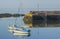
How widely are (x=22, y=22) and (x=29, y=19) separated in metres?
0.64

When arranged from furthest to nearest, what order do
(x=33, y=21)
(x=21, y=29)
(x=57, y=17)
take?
1. (x=57, y=17)
2. (x=33, y=21)
3. (x=21, y=29)

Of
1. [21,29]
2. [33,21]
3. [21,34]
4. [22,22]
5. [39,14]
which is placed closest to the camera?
[21,34]

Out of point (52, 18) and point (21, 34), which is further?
point (52, 18)

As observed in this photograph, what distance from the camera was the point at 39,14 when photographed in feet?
20.9

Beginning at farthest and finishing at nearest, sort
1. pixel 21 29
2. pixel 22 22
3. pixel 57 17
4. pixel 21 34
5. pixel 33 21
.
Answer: pixel 57 17
pixel 33 21
pixel 22 22
pixel 21 29
pixel 21 34

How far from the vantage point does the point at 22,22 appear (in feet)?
19.6

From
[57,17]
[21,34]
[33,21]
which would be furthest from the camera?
[57,17]

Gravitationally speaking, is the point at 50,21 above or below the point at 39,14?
below

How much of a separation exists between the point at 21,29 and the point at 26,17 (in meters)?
1.31

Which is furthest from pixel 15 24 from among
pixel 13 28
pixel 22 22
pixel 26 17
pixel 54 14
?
pixel 54 14

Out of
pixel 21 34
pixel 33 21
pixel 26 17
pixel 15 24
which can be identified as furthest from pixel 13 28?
pixel 33 21

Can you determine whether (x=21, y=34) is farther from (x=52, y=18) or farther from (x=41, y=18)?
(x=52, y=18)

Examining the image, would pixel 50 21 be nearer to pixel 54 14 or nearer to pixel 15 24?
pixel 54 14

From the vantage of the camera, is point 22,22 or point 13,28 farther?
point 22,22
